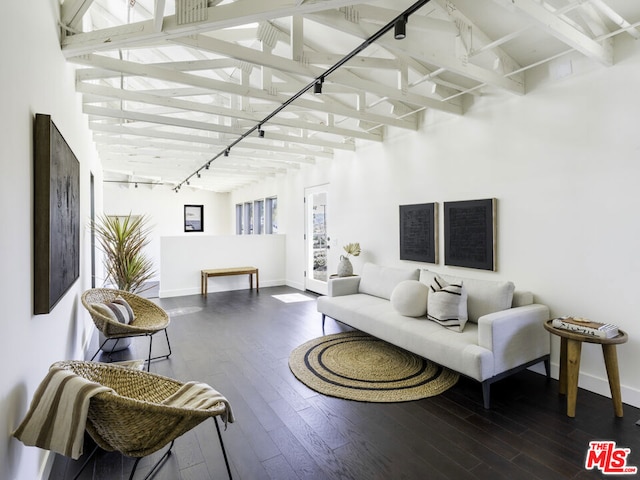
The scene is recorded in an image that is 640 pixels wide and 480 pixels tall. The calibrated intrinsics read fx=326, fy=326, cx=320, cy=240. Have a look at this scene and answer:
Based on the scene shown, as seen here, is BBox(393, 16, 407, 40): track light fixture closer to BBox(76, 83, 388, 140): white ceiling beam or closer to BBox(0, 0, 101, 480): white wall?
BBox(0, 0, 101, 480): white wall

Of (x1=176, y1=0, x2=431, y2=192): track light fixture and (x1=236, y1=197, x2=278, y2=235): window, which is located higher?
(x1=176, y1=0, x2=431, y2=192): track light fixture

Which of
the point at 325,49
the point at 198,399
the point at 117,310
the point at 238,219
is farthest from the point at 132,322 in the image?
the point at 238,219

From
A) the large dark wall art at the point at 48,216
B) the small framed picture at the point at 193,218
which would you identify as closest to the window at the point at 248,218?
the small framed picture at the point at 193,218

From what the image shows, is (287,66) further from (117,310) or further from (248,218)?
(248,218)

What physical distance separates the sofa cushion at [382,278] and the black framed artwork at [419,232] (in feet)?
1.03

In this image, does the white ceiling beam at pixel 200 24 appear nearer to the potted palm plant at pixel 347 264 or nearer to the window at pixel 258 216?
the potted palm plant at pixel 347 264

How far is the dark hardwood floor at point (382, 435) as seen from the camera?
5.98 feet

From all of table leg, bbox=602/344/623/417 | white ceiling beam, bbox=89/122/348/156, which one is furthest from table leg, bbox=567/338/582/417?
white ceiling beam, bbox=89/122/348/156

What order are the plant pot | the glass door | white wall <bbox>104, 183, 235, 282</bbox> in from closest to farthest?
the plant pot → the glass door → white wall <bbox>104, 183, 235, 282</bbox>

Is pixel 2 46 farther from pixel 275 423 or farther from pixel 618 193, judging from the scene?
pixel 618 193

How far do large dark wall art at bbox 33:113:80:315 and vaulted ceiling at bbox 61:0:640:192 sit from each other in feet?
2.63

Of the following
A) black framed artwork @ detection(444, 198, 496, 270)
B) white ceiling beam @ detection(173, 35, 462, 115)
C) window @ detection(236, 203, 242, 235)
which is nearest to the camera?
white ceiling beam @ detection(173, 35, 462, 115)

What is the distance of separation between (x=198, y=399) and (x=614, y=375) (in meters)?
2.74

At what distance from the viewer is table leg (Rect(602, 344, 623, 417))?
2.25 m
